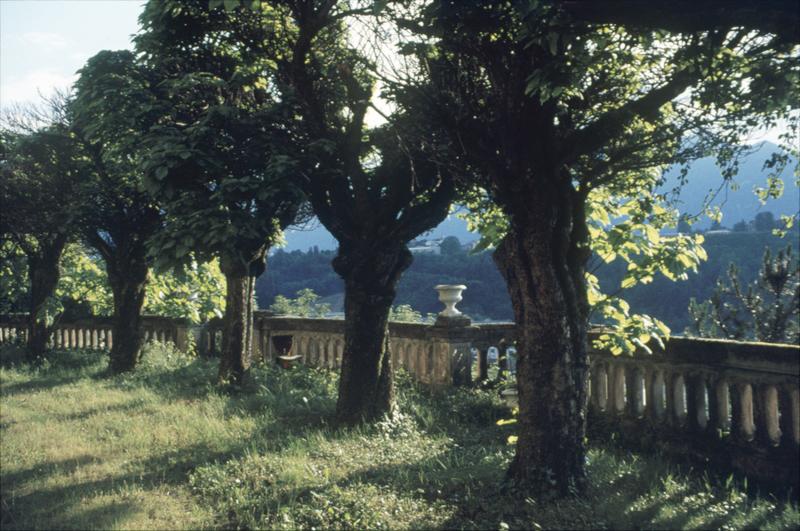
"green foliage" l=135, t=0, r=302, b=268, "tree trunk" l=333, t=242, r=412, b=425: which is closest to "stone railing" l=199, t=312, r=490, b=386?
"tree trunk" l=333, t=242, r=412, b=425

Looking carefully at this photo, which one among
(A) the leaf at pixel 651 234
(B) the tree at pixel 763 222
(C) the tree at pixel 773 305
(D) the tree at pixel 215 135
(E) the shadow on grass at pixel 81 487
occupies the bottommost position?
(E) the shadow on grass at pixel 81 487

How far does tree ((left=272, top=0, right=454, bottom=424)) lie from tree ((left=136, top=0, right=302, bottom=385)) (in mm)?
486

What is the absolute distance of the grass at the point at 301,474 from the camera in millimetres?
5551

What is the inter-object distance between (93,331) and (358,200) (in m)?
15.2

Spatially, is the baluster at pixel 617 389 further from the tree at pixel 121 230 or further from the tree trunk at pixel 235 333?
the tree at pixel 121 230

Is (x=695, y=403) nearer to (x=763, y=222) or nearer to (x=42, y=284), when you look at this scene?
(x=42, y=284)

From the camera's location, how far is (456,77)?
20.8 feet

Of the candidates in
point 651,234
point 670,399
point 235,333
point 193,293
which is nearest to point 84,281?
point 193,293

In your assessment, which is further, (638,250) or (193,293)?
(193,293)

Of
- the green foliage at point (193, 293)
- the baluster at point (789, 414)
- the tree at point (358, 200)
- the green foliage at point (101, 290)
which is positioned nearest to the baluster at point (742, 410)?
the baluster at point (789, 414)

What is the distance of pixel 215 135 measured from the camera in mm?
8875

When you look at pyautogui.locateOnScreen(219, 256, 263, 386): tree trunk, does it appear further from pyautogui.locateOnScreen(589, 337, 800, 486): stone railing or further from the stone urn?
pyautogui.locateOnScreen(589, 337, 800, 486): stone railing

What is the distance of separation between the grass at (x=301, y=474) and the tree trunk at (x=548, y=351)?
1.02 ft

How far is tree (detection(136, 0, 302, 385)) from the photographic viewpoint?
820 centimetres
